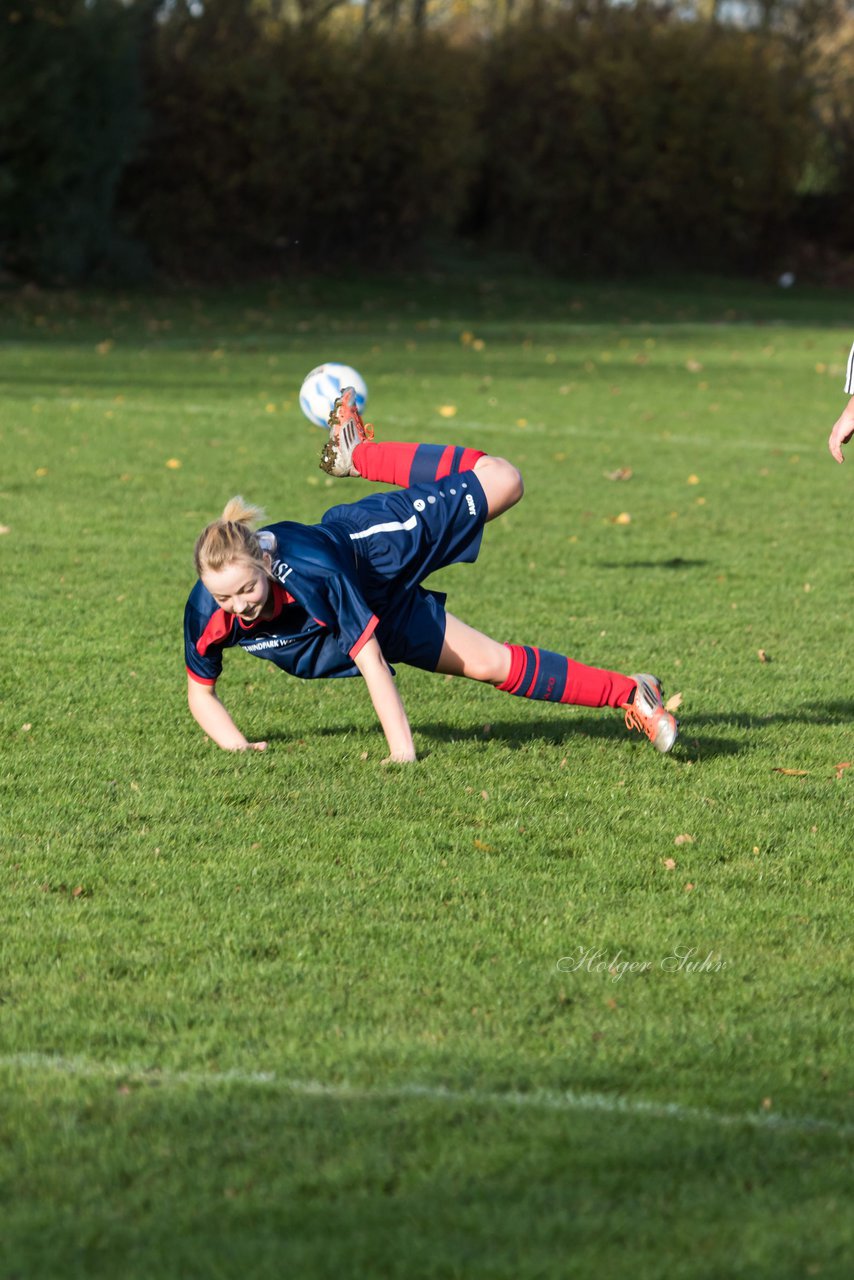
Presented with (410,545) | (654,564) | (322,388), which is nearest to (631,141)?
(654,564)

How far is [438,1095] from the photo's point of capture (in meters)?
3.03

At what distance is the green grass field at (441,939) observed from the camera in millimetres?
2658

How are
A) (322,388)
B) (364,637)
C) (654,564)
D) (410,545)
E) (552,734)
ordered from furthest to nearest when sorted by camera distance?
(654,564) → (322,388) → (552,734) → (410,545) → (364,637)

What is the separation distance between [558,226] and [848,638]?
29.1m

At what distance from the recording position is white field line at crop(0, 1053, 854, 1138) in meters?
2.95

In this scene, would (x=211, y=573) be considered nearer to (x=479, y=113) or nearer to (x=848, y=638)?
(x=848, y=638)

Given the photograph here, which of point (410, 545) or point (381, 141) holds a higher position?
point (381, 141)

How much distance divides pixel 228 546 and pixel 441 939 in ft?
4.55

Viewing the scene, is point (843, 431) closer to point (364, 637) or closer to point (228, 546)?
point (364, 637)

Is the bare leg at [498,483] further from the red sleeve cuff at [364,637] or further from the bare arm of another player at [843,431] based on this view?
the bare arm of another player at [843,431]

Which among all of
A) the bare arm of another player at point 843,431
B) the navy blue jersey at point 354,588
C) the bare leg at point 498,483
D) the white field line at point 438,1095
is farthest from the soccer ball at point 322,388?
the white field line at point 438,1095

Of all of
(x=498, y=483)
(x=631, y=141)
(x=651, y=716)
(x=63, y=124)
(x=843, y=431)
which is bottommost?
(x=651, y=716)

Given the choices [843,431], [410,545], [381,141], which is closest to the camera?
[410,545]

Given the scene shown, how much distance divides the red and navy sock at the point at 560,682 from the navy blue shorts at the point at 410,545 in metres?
0.30
